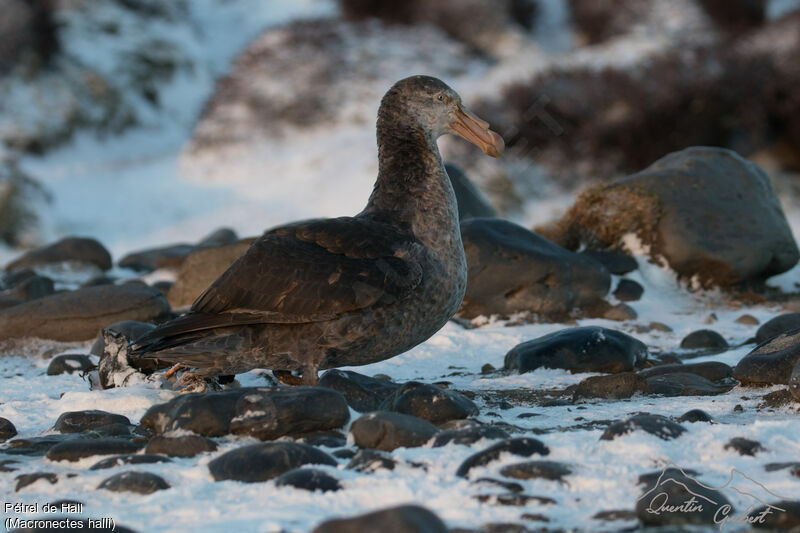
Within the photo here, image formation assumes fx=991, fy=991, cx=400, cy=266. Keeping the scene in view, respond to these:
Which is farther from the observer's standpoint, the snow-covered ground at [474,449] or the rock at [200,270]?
the rock at [200,270]

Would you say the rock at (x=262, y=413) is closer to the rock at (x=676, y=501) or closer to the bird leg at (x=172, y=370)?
the bird leg at (x=172, y=370)

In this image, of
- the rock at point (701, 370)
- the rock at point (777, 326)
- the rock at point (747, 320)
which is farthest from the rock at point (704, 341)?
the rock at point (701, 370)

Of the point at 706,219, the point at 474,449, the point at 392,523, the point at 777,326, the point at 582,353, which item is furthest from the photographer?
the point at 706,219

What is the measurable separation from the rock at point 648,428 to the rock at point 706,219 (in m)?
4.23

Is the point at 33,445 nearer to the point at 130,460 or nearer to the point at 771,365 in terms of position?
the point at 130,460

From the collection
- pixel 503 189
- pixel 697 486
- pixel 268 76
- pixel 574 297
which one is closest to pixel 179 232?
pixel 503 189

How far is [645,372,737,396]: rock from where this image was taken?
15.6 feet

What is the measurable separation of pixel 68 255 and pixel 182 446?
662 centimetres

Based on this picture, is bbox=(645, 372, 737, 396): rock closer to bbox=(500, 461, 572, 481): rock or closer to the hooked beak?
the hooked beak

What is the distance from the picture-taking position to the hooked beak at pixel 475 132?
4.98 meters

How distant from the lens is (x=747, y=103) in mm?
14328

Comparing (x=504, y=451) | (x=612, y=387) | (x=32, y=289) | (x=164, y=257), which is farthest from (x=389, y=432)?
(x=164, y=257)

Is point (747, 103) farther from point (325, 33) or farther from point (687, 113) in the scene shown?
point (325, 33)

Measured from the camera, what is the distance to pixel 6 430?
4.12 meters
